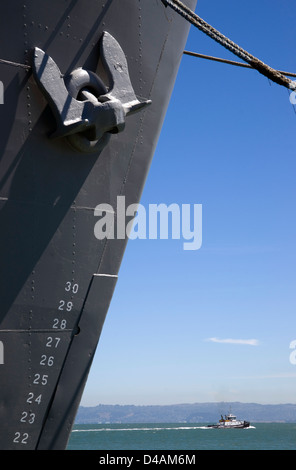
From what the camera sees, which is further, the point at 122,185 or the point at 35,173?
the point at 122,185

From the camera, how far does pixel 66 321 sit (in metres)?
6.74

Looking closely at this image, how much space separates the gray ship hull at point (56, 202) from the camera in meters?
6.13

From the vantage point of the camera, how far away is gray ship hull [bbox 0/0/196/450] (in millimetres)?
6129

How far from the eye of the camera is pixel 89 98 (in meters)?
6.41

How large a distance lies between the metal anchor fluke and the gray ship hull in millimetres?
73

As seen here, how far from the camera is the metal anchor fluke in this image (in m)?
6.18

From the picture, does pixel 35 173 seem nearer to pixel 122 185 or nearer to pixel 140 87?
pixel 122 185

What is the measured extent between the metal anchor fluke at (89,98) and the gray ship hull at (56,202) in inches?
2.9

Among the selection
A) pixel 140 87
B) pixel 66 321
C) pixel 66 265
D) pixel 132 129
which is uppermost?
pixel 140 87
